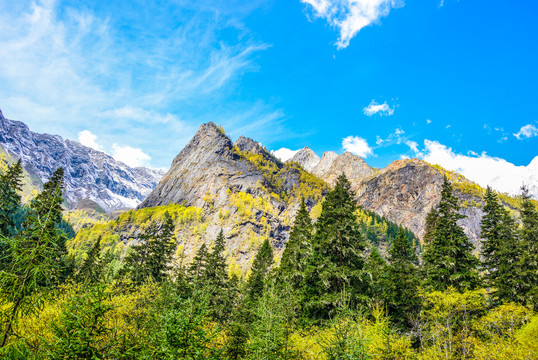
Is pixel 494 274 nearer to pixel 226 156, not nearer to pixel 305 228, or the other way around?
pixel 305 228

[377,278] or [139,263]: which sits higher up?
[377,278]

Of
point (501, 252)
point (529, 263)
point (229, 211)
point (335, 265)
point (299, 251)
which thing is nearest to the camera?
point (335, 265)

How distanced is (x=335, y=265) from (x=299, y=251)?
6.55m

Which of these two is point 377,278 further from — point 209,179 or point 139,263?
point 209,179

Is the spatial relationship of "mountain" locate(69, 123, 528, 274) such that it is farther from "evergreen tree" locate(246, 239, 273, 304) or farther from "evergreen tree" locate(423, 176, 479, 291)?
"evergreen tree" locate(423, 176, 479, 291)

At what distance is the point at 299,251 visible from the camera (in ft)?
84.9

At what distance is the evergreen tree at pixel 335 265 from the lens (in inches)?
749

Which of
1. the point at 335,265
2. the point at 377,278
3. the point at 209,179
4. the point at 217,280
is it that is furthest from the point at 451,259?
the point at 209,179

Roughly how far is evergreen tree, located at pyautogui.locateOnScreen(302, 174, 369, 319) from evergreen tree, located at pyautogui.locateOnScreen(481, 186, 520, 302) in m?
14.1

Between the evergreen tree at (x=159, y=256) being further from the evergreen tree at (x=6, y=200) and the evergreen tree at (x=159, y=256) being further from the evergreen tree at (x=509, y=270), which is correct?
the evergreen tree at (x=509, y=270)

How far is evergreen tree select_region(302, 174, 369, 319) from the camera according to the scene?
19.0m

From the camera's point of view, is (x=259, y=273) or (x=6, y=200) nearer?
(x=6, y=200)

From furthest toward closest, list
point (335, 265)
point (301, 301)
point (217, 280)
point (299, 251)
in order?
point (217, 280) → point (299, 251) → point (301, 301) → point (335, 265)

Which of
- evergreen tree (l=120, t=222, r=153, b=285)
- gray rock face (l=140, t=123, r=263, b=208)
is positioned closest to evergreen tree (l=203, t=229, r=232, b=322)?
evergreen tree (l=120, t=222, r=153, b=285)
